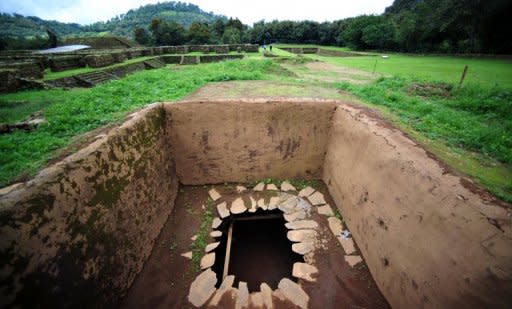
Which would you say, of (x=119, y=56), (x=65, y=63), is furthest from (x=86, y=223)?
(x=119, y=56)

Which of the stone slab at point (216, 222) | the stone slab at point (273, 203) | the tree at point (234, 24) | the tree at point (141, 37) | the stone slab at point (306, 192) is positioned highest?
the tree at point (234, 24)

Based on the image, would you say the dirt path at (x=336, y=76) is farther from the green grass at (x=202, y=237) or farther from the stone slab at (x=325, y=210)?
the green grass at (x=202, y=237)

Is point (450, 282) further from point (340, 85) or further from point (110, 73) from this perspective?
point (110, 73)

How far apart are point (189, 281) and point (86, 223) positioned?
161 centimetres

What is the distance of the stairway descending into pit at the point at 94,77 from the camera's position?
1143 cm

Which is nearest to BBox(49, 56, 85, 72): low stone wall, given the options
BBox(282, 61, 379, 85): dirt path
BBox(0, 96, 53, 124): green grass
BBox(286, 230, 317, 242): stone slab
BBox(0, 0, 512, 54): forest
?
BBox(0, 96, 53, 124): green grass

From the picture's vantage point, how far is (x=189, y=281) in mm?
3148

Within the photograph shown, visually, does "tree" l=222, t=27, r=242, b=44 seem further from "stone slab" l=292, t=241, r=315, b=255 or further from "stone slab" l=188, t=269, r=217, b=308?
"stone slab" l=188, t=269, r=217, b=308

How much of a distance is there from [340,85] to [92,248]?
22.1ft

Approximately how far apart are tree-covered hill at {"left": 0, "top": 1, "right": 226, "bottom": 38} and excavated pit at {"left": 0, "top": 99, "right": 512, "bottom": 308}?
161ft

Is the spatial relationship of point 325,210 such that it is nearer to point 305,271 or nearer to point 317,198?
point 317,198

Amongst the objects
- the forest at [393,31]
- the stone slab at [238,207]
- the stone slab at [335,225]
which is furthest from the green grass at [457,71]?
the stone slab at [238,207]

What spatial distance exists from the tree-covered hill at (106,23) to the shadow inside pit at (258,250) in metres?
50.0

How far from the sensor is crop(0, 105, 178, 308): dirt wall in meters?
1.72
